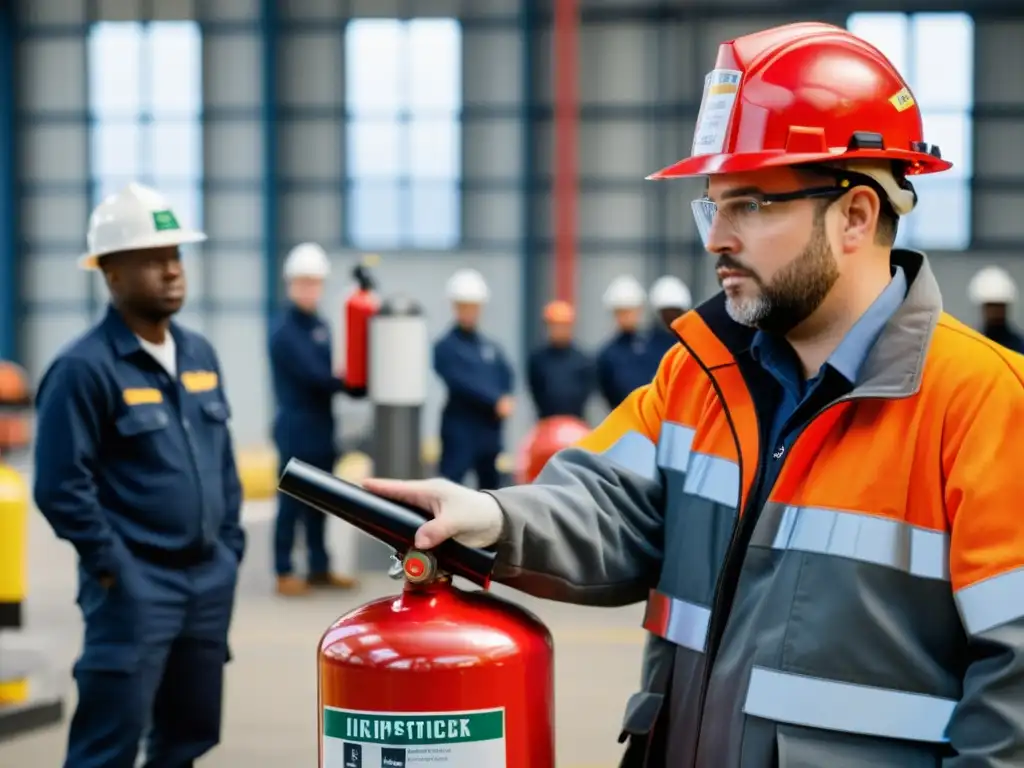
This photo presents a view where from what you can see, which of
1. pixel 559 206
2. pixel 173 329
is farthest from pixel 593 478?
pixel 559 206

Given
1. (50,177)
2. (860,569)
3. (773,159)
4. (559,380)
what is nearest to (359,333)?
(559,380)

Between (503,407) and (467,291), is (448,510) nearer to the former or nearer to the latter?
(503,407)

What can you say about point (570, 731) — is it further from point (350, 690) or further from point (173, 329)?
point (350, 690)

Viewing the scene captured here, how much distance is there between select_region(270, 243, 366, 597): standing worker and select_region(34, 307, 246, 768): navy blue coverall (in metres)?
4.21

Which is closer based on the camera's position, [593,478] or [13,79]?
[593,478]

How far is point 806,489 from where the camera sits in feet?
6.23

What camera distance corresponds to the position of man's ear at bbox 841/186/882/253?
197 cm

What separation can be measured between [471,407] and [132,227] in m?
6.06

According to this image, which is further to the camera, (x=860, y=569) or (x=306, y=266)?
(x=306, y=266)

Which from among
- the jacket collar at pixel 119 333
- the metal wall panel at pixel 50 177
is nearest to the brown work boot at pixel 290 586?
the jacket collar at pixel 119 333

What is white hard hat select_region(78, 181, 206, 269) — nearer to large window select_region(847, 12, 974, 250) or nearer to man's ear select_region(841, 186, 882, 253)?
man's ear select_region(841, 186, 882, 253)

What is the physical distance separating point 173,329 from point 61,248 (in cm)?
1348

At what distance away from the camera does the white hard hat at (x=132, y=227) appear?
4.16 m

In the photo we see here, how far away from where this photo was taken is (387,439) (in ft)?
29.6
